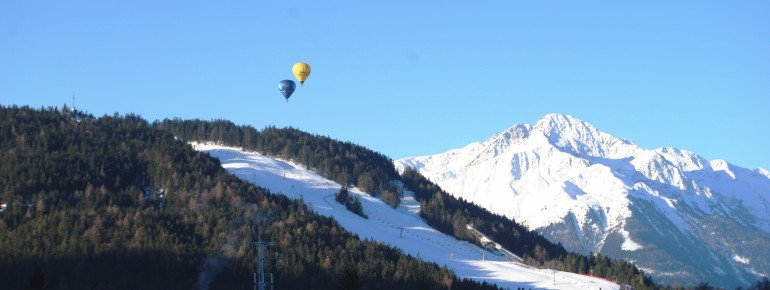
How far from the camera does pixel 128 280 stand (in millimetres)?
180250

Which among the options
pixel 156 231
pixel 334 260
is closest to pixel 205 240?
pixel 156 231

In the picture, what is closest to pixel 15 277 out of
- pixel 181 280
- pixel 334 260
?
pixel 181 280

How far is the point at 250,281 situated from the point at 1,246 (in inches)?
1391

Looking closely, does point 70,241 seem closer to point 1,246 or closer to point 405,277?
point 1,246

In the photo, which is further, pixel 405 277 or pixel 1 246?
pixel 405 277

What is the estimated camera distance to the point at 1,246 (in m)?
183

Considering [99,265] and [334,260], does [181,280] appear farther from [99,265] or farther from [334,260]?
[334,260]

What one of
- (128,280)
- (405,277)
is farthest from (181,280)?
(405,277)

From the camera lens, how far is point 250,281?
18288 centimetres

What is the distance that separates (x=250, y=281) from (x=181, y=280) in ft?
31.4

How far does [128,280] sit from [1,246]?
755 inches

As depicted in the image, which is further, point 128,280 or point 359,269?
point 359,269

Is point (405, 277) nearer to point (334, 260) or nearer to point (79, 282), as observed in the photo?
point (334, 260)

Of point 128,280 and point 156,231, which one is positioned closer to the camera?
point 128,280
